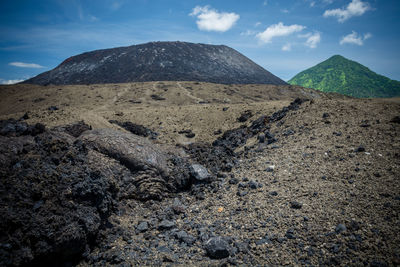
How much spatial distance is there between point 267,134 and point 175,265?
278 inches

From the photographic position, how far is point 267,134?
9.23 metres

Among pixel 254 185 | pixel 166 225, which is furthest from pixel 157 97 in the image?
pixel 166 225

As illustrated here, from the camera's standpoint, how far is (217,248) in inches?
151

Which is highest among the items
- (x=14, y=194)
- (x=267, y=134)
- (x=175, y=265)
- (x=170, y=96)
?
(x=170, y=96)

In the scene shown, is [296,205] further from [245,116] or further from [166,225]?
[245,116]

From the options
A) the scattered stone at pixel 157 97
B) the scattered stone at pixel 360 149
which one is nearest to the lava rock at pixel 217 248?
the scattered stone at pixel 360 149

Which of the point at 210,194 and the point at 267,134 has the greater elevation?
the point at 267,134

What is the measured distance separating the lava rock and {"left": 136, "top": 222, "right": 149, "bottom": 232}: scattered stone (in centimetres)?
171

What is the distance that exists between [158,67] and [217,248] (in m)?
71.8

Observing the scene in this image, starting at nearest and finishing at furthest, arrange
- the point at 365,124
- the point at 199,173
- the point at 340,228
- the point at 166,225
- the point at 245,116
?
the point at 340,228 < the point at 166,225 < the point at 199,173 < the point at 365,124 < the point at 245,116

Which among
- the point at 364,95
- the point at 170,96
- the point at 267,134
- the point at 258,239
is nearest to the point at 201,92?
the point at 170,96

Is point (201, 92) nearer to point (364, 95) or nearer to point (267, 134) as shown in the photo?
point (267, 134)

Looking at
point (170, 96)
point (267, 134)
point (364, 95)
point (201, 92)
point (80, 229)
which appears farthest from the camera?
point (364, 95)

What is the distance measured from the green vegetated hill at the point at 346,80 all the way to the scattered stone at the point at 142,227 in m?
73.1
